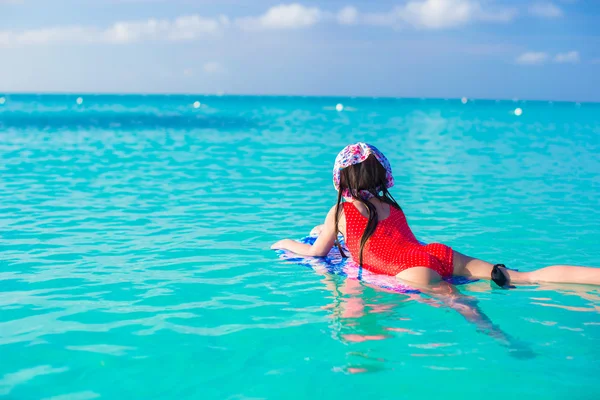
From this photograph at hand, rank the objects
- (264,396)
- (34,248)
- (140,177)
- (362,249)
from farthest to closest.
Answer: (140,177) < (34,248) < (362,249) < (264,396)

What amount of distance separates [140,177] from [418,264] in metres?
9.93

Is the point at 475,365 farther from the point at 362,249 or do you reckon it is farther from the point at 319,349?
the point at 362,249

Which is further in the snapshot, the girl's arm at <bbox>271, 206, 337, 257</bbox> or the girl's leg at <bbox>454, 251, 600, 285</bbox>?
the girl's arm at <bbox>271, 206, 337, 257</bbox>

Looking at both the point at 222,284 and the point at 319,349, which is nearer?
the point at 319,349

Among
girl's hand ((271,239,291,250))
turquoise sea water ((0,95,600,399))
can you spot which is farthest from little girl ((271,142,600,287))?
girl's hand ((271,239,291,250))

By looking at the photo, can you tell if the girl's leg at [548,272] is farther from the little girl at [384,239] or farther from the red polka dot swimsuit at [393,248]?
the red polka dot swimsuit at [393,248]

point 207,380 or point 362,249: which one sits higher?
point 362,249

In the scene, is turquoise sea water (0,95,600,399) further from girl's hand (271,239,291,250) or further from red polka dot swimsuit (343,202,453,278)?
red polka dot swimsuit (343,202,453,278)

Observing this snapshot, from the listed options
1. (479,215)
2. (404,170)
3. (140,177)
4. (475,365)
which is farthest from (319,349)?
(404,170)

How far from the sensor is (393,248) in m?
5.91

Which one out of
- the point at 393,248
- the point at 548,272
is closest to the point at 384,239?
the point at 393,248

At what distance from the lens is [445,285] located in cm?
564

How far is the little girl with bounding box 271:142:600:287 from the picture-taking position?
5805 millimetres

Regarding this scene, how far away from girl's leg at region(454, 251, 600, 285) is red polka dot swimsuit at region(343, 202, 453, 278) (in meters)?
0.13
